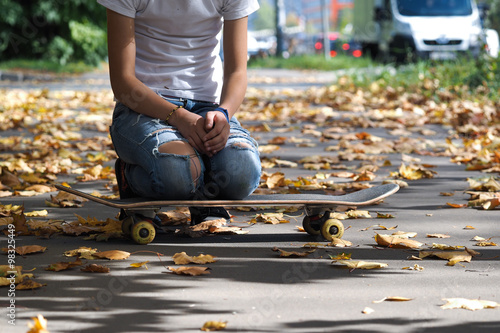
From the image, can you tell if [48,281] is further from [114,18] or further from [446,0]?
[446,0]

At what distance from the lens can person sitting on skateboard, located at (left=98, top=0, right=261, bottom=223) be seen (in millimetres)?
3225

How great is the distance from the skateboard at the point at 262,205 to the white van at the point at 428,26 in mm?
13010

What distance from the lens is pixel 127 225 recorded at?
3.30 meters

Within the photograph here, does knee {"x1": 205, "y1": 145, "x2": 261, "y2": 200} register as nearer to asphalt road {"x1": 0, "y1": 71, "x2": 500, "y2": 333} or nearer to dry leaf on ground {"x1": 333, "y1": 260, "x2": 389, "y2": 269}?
asphalt road {"x1": 0, "y1": 71, "x2": 500, "y2": 333}

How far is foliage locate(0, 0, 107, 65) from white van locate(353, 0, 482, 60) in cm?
947

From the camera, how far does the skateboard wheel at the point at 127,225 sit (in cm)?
Answer: 328

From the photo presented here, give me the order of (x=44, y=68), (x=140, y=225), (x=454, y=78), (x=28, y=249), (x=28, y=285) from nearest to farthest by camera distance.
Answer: (x=28, y=285)
(x=28, y=249)
(x=140, y=225)
(x=454, y=78)
(x=44, y=68)

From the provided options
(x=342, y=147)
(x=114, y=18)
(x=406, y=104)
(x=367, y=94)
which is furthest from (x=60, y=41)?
(x=114, y=18)

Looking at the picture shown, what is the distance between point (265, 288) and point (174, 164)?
80 centimetres

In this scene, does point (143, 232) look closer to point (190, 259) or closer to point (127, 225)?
point (127, 225)

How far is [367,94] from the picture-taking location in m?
11.4

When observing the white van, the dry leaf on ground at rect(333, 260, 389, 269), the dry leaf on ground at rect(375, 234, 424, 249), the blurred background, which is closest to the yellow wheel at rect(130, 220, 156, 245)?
the dry leaf on ground at rect(333, 260, 389, 269)

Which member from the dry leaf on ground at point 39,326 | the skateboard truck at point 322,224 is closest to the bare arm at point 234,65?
the skateboard truck at point 322,224

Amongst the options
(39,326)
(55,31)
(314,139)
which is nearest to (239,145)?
(39,326)
